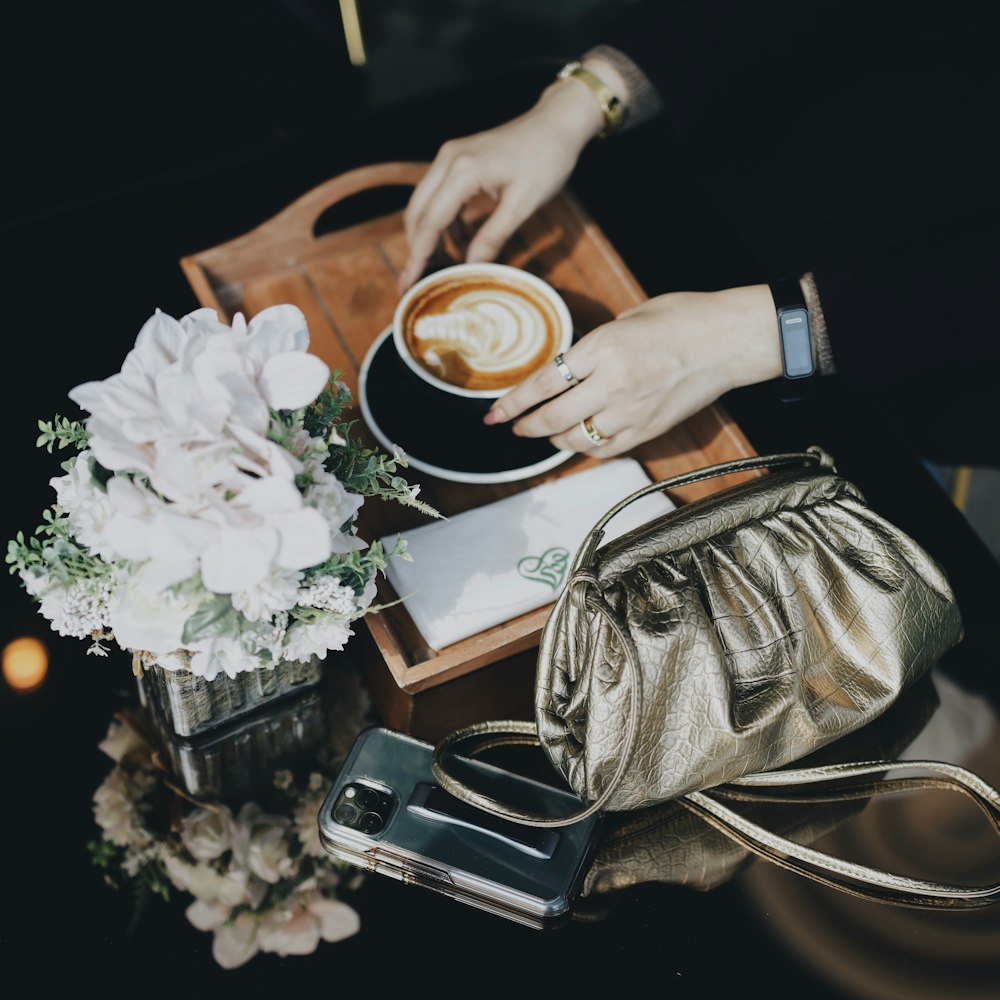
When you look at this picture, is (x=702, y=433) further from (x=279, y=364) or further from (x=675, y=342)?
(x=279, y=364)

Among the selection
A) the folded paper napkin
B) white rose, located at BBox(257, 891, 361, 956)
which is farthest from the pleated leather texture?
white rose, located at BBox(257, 891, 361, 956)

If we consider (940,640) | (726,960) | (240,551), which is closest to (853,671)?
(940,640)

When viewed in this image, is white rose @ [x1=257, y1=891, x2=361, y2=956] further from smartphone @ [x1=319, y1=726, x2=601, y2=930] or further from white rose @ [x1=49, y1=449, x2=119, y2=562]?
white rose @ [x1=49, y1=449, x2=119, y2=562]

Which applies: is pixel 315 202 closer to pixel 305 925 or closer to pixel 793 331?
pixel 793 331

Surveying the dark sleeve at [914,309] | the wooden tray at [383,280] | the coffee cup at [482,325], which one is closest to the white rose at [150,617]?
the wooden tray at [383,280]

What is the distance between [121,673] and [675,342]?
636 millimetres

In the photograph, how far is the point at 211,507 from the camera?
0.59 m

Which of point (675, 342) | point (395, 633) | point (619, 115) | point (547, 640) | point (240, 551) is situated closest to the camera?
point (240, 551)

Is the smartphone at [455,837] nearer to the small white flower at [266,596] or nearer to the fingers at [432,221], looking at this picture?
the small white flower at [266,596]

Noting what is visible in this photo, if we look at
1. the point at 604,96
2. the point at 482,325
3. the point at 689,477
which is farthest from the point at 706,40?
the point at 689,477

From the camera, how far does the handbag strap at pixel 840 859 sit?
0.80 m

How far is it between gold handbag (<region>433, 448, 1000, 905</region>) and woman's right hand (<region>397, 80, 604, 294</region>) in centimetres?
44

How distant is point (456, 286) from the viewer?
106 cm

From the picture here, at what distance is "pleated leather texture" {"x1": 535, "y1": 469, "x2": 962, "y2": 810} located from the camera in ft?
2.43
